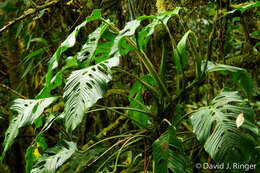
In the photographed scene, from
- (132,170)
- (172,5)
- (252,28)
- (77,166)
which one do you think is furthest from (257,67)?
(77,166)

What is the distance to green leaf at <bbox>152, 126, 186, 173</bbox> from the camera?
0.97 meters

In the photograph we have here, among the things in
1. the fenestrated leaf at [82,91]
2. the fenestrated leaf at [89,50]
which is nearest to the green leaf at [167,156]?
the fenestrated leaf at [82,91]

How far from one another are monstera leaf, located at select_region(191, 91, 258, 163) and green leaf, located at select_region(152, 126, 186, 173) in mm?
127

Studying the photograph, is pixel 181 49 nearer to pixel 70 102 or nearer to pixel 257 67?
pixel 70 102

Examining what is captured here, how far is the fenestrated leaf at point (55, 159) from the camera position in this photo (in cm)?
109

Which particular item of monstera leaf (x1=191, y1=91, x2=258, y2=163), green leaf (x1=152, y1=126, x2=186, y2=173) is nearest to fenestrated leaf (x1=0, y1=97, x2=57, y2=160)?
green leaf (x1=152, y1=126, x2=186, y2=173)

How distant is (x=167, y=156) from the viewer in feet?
3.23

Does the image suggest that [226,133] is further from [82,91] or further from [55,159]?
[55,159]

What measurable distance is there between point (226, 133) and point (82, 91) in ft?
1.71

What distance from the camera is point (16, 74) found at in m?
2.57

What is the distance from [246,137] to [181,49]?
0.44 metres

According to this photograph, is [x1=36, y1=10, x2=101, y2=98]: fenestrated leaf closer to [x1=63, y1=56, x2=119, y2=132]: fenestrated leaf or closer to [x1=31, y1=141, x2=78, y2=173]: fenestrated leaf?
[x1=63, y1=56, x2=119, y2=132]: fenestrated leaf

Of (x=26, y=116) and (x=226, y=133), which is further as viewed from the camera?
(x=26, y=116)

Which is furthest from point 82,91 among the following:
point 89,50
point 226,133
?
point 226,133
